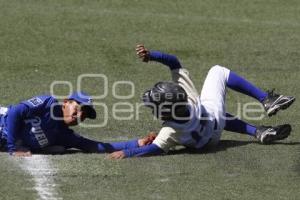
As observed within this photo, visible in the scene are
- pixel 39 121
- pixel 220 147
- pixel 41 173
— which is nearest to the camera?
pixel 41 173

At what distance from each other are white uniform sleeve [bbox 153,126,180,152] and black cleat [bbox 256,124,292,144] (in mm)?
1195

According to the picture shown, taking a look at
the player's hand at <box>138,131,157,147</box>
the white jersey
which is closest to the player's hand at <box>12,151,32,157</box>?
the player's hand at <box>138,131,157,147</box>

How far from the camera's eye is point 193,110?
11461 mm

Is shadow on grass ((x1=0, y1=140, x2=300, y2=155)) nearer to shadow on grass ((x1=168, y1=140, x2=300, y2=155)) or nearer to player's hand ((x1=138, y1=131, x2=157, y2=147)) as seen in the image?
shadow on grass ((x1=168, y1=140, x2=300, y2=155))

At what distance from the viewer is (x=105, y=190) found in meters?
9.87

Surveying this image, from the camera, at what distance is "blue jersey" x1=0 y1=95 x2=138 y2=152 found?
11153 mm

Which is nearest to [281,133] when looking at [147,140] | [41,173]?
[147,140]

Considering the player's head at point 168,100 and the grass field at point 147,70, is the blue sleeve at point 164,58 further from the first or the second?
the grass field at point 147,70

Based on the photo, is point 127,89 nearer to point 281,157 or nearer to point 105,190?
point 281,157

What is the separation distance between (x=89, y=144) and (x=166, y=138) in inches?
41.4

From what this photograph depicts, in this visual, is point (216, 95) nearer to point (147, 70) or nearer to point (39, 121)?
point (39, 121)

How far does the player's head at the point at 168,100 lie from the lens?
11156mm

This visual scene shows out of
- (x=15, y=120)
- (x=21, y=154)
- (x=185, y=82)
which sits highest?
(x=185, y=82)

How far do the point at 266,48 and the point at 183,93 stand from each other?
7.52 m
